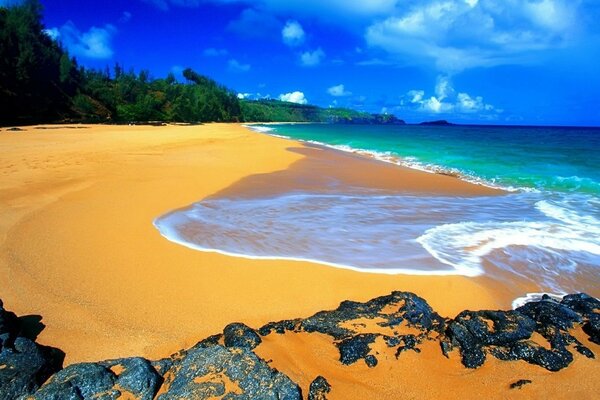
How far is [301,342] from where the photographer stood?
129 inches

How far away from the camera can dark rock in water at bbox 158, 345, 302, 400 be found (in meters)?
2.33

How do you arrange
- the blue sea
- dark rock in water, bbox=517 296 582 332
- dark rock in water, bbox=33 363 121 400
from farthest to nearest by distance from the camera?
the blue sea
dark rock in water, bbox=517 296 582 332
dark rock in water, bbox=33 363 121 400

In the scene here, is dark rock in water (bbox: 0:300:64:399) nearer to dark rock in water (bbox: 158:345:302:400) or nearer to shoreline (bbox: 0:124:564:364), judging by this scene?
shoreline (bbox: 0:124:564:364)

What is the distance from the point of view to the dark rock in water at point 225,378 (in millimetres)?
2326

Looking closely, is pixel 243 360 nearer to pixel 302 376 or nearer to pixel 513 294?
pixel 302 376

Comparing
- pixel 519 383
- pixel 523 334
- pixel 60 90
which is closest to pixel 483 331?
pixel 523 334

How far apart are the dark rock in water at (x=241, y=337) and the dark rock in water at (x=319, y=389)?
656mm

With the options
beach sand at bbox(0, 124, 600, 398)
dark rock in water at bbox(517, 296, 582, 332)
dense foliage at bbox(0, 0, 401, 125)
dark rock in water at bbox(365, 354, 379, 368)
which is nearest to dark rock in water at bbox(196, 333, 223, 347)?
beach sand at bbox(0, 124, 600, 398)

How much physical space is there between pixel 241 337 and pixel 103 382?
1.12 m

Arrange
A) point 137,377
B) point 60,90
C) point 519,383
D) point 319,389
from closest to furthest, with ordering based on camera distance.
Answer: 1. point 137,377
2. point 319,389
3. point 519,383
4. point 60,90

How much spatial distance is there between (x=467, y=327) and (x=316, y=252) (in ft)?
8.95

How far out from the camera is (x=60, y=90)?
49.7 m

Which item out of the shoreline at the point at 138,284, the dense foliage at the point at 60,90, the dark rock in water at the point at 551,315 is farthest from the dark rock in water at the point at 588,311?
the dense foliage at the point at 60,90

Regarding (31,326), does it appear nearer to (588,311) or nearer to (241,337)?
(241,337)
